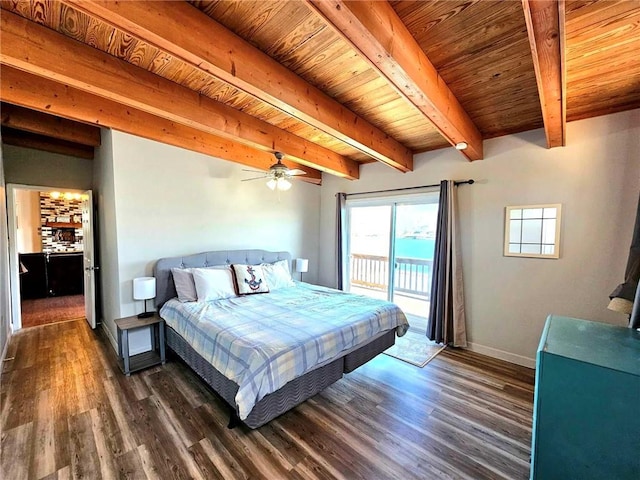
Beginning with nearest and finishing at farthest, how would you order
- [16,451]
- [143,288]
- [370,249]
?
[16,451] → [143,288] → [370,249]

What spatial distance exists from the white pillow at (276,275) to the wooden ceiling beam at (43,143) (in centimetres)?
332

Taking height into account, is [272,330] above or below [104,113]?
below

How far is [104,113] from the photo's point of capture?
8.61 ft

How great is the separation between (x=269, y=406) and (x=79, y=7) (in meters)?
2.56

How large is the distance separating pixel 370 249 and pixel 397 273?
68 cm

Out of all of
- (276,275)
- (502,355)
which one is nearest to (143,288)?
(276,275)

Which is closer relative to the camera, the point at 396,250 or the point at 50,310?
the point at 396,250

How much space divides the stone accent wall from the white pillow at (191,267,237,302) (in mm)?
5006

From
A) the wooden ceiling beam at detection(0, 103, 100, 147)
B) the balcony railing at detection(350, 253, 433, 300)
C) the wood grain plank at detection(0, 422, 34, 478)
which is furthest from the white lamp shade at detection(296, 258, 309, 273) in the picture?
the wood grain plank at detection(0, 422, 34, 478)

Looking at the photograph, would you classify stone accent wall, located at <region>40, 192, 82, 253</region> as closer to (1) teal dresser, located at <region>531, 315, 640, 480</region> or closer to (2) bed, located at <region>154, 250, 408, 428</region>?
(2) bed, located at <region>154, 250, 408, 428</region>

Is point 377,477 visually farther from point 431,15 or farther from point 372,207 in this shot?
point 372,207

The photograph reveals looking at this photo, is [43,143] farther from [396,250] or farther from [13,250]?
[396,250]

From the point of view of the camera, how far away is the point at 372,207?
4672mm

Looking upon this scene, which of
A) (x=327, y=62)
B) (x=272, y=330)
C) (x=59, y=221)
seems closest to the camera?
(x=327, y=62)
